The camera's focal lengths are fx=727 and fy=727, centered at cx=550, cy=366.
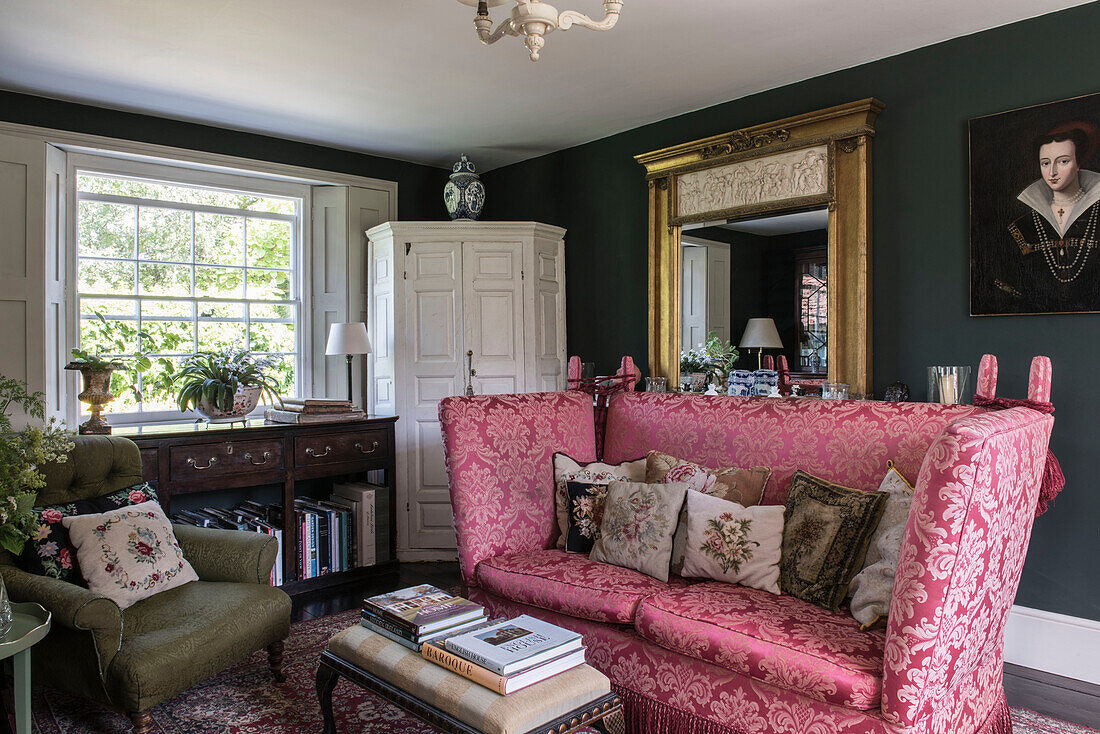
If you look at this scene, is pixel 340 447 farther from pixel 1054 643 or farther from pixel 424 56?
pixel 1054 643

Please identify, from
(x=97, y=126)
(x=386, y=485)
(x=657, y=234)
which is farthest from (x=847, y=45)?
(x=97, y=126)

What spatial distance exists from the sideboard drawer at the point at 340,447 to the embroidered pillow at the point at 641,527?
195 cm

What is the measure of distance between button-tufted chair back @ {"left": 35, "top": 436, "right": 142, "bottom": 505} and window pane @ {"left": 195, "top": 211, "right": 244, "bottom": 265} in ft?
6.05

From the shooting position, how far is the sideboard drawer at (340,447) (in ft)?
13.0

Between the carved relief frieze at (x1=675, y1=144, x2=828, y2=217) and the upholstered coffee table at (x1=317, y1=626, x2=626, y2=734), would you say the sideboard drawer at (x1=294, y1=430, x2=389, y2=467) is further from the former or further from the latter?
the carved relief frieze at (x1=675, y1=144, x2=828, y2=217)

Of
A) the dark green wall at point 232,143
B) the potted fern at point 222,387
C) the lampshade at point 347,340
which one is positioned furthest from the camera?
the lampshade at point 347,340

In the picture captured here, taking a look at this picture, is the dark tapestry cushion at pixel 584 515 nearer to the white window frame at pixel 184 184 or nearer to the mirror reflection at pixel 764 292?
the mirror reflection at pixel 764 292

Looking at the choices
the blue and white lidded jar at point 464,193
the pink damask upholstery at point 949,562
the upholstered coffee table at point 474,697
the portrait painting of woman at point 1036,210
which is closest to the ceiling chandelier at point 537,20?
the pink damask upholstery at point 949,562

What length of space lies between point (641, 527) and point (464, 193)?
9.32 ft

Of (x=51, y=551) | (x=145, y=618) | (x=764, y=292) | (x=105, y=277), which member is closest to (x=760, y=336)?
(x=764, y=292)

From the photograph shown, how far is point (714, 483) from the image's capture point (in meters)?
2.62

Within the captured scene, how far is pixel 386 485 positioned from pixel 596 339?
1612mm

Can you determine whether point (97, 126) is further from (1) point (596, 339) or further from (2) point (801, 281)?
(2) point (801, 281)

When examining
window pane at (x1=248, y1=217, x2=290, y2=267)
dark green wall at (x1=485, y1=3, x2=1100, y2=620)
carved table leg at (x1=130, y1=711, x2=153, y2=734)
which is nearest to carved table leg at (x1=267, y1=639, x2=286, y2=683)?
carved table leg at (x1=130, y1=711, x2=153, y2=734)
